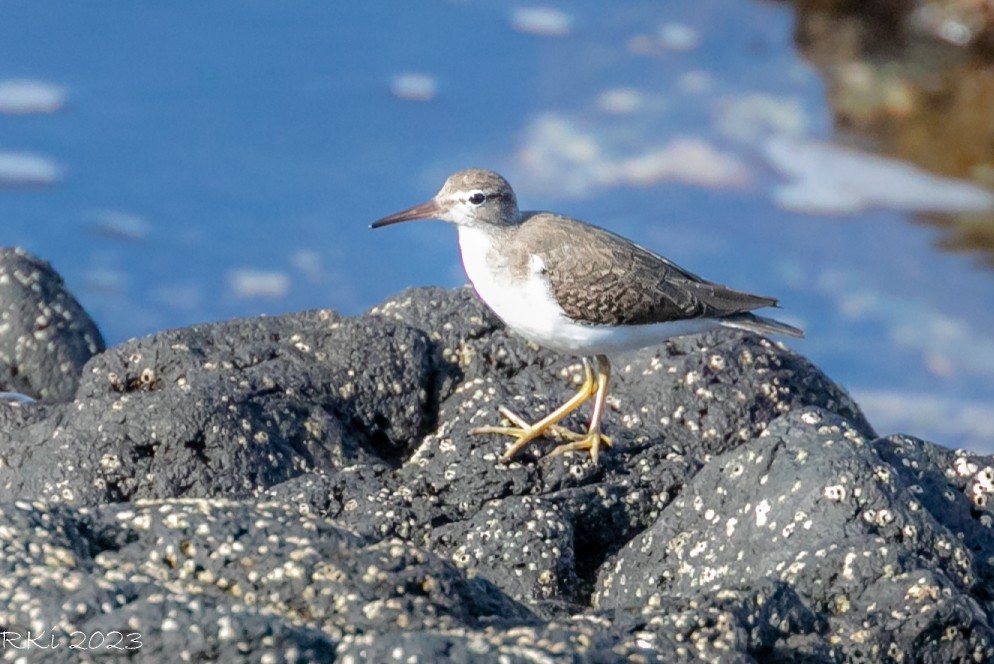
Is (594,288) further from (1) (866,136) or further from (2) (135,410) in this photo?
(1) (866,136)

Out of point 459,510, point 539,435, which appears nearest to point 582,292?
point 539,435

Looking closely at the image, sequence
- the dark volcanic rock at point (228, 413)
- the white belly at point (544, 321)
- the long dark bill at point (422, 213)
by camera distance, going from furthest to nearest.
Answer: the long dark bill at point (422, 213) < the white belly at point (544, 321) < the dark volcanic rock at point (228, 413)

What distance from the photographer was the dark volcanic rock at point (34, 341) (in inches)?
253

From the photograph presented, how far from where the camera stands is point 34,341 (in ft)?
21.2

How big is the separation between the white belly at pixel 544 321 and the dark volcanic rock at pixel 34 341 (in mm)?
2089

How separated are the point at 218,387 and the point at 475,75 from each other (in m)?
9.21

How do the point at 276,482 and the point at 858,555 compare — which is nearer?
the point at 858,555

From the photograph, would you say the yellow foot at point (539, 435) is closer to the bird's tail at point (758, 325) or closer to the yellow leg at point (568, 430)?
the yellow leg at point (568, 430)

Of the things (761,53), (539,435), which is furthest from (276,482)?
(761,53)

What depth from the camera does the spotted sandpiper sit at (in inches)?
218

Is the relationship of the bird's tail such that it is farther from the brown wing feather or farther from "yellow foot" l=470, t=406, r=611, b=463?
"yellow foot" l=470, t=406, r=611, b=463

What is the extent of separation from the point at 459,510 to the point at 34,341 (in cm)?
270

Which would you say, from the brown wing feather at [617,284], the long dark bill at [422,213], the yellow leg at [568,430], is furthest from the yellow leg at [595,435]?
the long dark bill at [422,213]

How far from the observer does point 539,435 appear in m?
5.21
